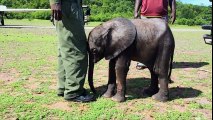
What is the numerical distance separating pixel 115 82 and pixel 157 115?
1.08 m

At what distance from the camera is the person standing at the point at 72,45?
5.12 metres

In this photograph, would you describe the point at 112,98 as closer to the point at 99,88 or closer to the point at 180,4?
the point at 99,88

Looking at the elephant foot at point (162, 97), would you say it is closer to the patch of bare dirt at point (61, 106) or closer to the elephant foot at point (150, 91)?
the elephant foot at point (150, 91)

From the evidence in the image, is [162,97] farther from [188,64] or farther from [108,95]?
[188,64]

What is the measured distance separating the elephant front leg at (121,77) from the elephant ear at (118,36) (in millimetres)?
148

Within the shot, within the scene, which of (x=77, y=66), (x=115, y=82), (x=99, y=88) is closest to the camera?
(x=77, y=66)

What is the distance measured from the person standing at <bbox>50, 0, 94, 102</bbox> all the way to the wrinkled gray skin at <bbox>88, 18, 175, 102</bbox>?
236mm

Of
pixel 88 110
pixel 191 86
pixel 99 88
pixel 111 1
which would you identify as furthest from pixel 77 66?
pixel 111 1

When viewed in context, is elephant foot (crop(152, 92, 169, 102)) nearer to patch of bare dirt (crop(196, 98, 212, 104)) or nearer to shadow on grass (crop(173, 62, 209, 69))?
patch of bare dirt (crop(196, 98, 212, 104))

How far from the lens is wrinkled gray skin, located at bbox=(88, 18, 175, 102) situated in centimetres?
524

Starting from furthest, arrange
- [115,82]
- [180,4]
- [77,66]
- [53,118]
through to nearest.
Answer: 1. [180,4]
2. [115,82]
3. [77,66]
4. [53,118]

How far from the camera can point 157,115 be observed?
489 cm

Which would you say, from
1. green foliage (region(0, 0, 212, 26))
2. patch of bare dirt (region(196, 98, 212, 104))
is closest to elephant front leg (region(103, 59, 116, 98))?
patch of bare dirt (region(196, 98, 212, 104))

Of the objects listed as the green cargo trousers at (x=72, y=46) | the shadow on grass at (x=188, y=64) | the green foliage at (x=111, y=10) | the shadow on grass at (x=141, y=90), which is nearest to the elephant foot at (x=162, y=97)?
the shadow on grass at (x=141, y=90)
